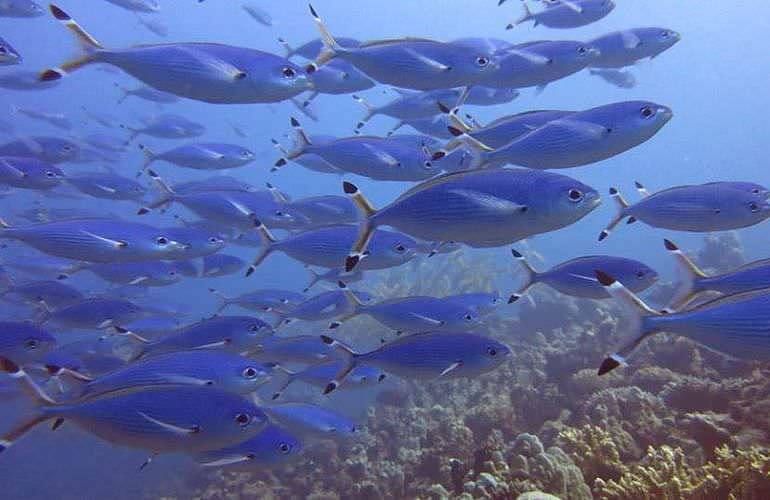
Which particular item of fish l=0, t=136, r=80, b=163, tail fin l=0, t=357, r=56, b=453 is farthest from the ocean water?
fish l=0, t=136, r=80, b=163

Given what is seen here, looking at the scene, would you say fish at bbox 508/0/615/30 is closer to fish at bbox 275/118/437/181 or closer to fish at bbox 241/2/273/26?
fish at bbox 275/118/437/181

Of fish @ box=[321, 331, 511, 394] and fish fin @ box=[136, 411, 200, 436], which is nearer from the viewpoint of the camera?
fish fin @ box=[136, 411, 200, 436]

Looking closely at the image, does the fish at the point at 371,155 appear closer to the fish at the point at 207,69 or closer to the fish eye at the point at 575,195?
the fish at the point at 207,69

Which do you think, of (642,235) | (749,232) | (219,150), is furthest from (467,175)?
(642,235)

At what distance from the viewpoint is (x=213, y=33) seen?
255 feet

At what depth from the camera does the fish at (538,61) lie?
5391 mm

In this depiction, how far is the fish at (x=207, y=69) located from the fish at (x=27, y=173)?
3654mm

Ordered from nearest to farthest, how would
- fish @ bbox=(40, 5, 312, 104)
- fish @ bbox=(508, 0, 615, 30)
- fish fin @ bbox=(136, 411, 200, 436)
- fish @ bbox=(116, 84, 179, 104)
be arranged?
1. fish fin @ bbox=(136, 411, 200, 436)
2. fish @ bbox=(40, 5, 312, 104)
3. fish @ bbox=(508, 0, 615, 30)
4. fish @ bbox=(116, 84, 179, 104)

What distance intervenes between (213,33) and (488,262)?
7230 cm

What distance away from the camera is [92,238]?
4871mm

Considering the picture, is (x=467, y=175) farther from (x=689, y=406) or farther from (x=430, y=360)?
(x=689, y=406)

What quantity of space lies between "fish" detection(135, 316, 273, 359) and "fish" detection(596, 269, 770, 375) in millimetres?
3955

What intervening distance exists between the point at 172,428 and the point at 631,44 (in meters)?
6.36

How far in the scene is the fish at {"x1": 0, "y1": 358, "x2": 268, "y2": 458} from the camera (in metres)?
3.07
